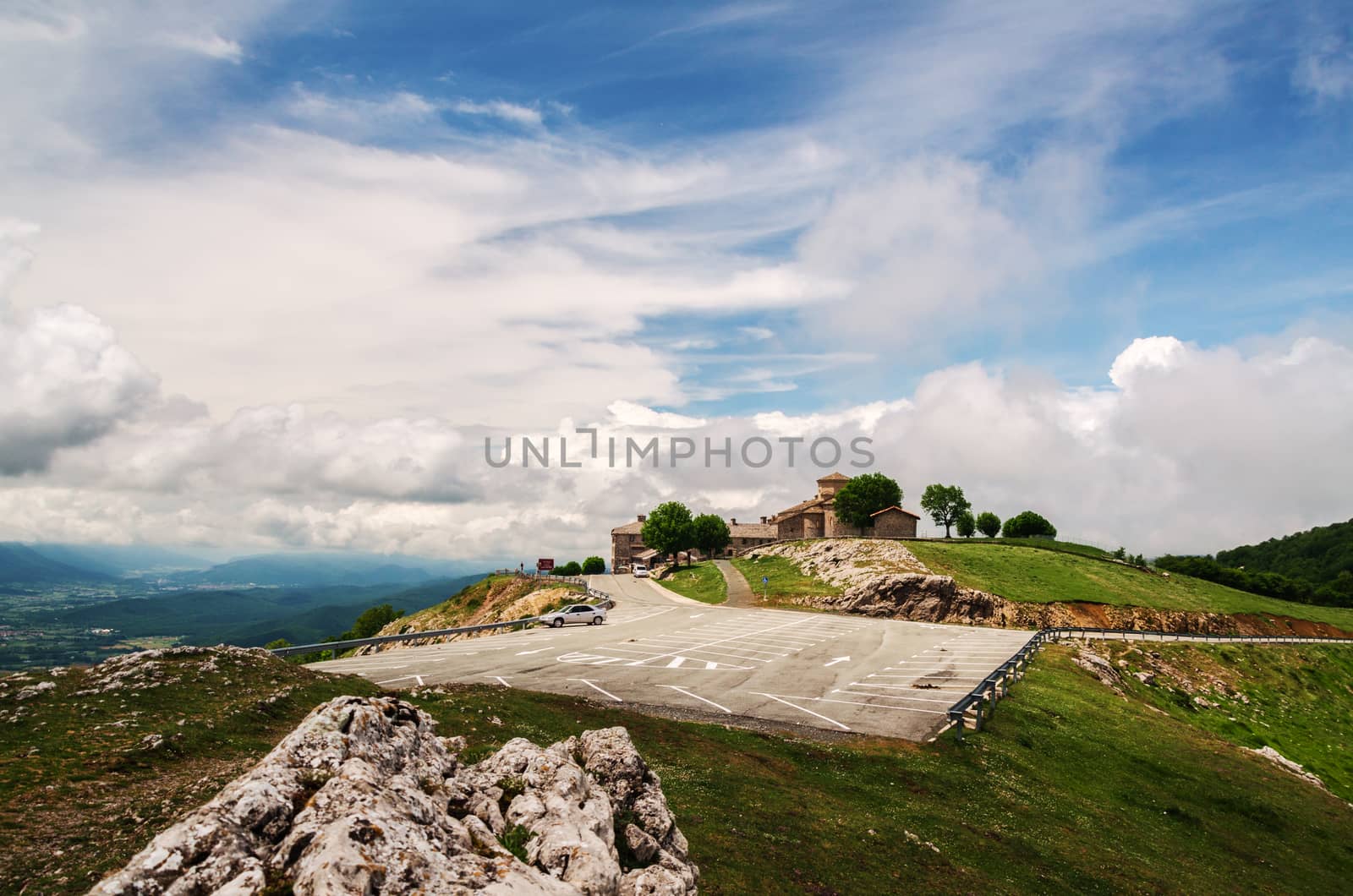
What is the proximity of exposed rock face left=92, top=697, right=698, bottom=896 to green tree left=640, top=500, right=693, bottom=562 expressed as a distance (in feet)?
346

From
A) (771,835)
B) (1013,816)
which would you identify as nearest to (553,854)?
(771,835)

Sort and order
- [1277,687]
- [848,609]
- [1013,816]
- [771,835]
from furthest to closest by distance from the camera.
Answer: [848,609] < [1277,687] < [1013,816] < [771,835]

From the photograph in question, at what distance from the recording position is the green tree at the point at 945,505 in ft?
451

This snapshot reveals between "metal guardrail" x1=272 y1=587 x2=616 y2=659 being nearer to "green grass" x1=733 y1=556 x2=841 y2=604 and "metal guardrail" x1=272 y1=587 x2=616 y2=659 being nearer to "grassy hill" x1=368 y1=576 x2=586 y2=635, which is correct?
"grassy hill" x1=368 y1=576 x2=586 y2=635

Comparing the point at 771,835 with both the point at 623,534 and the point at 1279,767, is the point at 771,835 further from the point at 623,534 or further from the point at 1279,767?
the point at 623,534

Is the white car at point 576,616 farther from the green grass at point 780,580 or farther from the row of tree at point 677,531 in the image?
the row of tree at point 677,531

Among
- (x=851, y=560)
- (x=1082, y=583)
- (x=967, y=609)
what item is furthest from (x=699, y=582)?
(x=1082, y=583)

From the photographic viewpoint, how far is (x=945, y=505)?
5408 inches

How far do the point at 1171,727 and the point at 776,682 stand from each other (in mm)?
20546

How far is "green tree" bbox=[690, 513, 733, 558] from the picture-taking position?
119 meters

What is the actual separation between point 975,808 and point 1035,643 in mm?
33652

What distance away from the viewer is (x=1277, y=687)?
5403cm

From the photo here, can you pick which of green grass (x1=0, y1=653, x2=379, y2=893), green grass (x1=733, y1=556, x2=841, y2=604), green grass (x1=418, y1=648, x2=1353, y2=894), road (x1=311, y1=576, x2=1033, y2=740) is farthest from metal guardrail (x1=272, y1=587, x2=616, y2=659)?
green grass (x1=733, y1=556, x2=841, y2=604)

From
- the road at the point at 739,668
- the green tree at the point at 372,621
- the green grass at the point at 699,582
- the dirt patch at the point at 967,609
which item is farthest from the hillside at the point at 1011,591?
the green tree at the point at 372,621
